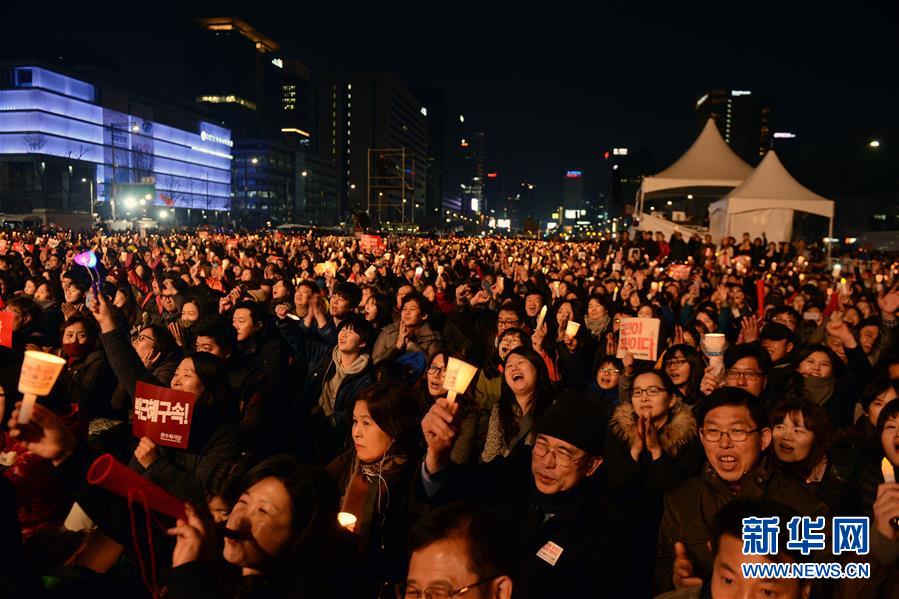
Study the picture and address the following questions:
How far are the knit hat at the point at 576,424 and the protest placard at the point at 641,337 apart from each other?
2.87 m

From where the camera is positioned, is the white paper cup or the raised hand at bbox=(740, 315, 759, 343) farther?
the raised hand at bbox=(740, 315, 759, 343)

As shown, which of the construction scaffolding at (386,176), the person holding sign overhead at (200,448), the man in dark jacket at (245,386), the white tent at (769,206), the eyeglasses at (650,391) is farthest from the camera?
the construction scaffolding at (386,176)

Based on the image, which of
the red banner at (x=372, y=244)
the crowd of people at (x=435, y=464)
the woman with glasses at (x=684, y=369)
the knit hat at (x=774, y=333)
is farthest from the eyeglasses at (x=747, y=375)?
the red banner at (x=372, y=244)

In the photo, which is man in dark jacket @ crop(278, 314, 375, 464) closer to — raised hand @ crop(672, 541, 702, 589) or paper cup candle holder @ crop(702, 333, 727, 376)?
raised hand @ crop(672, 541, 702, 589)

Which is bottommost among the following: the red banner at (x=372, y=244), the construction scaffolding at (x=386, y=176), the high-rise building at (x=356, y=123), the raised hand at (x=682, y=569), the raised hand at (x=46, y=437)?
the raised hand at (x=682, y=569)

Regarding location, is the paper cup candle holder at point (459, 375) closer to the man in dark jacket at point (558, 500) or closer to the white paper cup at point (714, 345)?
the man in dark jacket at point (558, 500)

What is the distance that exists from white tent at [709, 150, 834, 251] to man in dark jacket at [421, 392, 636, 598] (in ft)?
77.4

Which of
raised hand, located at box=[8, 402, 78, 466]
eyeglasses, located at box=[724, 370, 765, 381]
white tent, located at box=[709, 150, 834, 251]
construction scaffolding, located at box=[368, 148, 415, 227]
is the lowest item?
eyeglasses, located at box=[724, 370, 765, 381]

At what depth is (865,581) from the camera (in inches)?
110

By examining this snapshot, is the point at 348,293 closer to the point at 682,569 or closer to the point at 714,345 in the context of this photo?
the point at 714,345

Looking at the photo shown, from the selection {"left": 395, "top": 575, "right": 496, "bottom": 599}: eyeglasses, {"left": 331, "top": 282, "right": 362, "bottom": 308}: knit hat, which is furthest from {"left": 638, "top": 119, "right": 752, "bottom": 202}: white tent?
{"left": 395, "top": 575, "right": 496, "bottom": 599}: eyeglasses

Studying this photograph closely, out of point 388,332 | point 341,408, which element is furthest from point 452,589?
point 388,332

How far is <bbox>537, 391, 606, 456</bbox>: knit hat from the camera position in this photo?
3.31 meters

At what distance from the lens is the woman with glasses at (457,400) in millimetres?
4258
